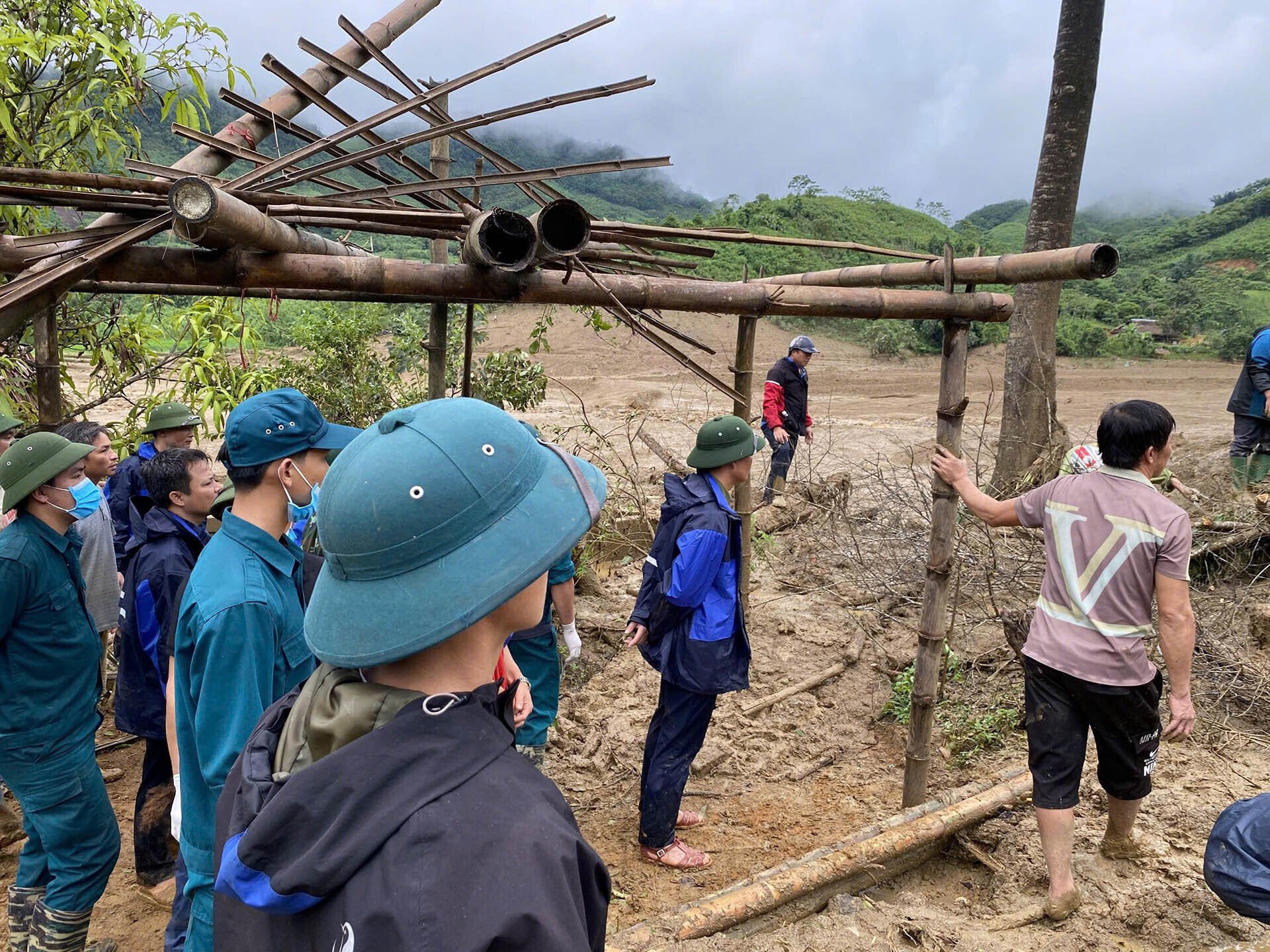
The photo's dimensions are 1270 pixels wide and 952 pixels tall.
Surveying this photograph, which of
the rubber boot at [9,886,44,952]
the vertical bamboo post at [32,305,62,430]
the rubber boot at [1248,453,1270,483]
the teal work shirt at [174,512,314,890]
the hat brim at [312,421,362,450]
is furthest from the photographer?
the rubber boot at [1248,453,1270,483]

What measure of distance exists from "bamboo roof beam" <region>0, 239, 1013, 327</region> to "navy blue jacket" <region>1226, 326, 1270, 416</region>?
3.86 metres

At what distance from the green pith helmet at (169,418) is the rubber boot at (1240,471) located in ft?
25.7

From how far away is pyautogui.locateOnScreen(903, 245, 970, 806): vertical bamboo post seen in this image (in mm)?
3891

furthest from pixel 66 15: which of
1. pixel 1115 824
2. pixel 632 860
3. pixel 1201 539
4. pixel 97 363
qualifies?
pixel 1201 539

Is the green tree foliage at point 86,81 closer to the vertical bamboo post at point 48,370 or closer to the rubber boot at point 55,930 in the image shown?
the vertical bamboo post at point 48,370

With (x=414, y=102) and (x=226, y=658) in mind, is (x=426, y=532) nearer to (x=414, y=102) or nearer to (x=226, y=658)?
(x=226, y=658)

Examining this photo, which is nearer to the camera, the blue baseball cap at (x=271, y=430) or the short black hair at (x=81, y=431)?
the blue baseball cap at (x=271, y=430)

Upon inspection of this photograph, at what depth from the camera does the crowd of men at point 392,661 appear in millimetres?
954

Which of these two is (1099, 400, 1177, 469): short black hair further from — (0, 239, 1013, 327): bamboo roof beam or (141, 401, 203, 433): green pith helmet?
(141, 401, 203, 433): green pith helmet

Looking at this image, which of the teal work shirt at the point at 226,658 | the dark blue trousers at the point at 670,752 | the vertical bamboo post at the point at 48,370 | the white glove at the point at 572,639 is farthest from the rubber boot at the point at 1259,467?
the vertical bamboo post at the point at 48,370

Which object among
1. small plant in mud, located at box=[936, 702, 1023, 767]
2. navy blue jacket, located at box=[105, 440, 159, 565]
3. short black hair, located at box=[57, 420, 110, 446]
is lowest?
small plant in mud, located at box=[936, 702, 1023, 767]

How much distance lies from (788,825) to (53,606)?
11.3 feet

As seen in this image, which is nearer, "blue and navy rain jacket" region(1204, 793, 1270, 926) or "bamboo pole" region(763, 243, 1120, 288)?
"blue and navy rain jacket" region(1204, 793, 1270, 926)

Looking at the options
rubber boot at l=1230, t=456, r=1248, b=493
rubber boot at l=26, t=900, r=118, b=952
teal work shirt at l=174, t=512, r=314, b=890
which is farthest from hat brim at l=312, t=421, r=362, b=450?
rubber boot at l=1230, t=456, r=1248, b=493
